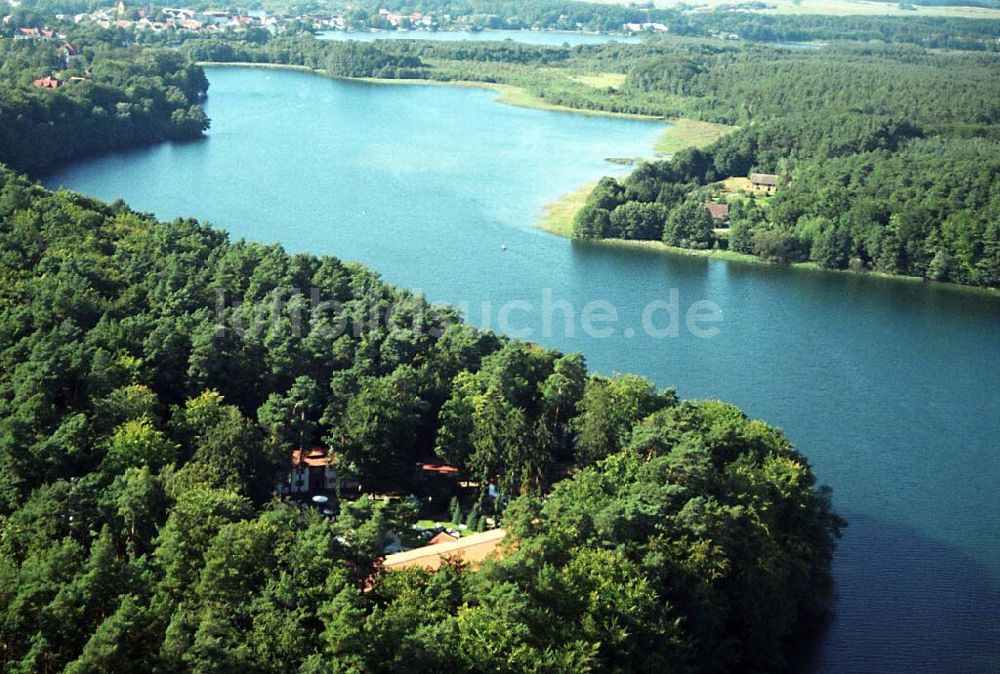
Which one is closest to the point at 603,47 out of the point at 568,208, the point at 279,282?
the point at 568,208

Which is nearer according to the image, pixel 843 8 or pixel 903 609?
pixel 903 609

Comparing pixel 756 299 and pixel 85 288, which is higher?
pixel 85 288

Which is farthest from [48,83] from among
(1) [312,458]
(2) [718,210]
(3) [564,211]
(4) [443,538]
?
(4) [443,538]

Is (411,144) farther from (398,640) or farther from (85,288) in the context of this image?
(398,640)

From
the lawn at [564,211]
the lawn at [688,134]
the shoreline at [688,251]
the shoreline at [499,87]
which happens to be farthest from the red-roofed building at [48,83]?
the lawn at [688,134]

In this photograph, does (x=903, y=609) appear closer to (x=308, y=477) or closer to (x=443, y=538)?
(x=443, y=538)

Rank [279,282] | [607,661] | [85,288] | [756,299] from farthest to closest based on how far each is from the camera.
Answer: [756,299], [279,282], [85,288], [607,661]

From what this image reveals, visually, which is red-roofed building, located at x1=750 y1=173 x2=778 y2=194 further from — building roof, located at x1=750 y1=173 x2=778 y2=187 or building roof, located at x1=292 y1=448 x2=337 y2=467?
building roof, located at x1=292 y1=448 x2=337 y2=467
